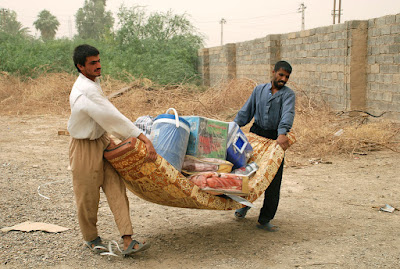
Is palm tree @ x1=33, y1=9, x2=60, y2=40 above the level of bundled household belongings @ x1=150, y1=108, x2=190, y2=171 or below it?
above

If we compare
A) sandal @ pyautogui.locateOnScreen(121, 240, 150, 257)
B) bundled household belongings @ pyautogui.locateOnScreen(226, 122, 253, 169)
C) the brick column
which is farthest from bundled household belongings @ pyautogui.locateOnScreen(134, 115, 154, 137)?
the brick column

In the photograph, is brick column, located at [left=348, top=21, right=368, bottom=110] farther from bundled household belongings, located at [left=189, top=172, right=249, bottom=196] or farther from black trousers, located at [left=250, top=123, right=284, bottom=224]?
bundled household belongings, located at [left=189, top=172, right=249, bottom=196]

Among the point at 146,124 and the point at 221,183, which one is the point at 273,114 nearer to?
the point at 221,183

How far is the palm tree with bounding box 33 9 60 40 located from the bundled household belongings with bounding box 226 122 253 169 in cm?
6669

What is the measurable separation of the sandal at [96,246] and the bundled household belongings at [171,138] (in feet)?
2.86

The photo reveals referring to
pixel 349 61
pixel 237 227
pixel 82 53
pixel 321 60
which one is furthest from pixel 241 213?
pixel 321 60

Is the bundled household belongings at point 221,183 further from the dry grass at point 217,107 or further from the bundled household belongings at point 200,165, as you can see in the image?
the dry grass at point 217,107

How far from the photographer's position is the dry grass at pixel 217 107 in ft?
26.0

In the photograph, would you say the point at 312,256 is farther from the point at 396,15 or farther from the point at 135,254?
the point at 396,15

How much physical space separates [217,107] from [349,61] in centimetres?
348

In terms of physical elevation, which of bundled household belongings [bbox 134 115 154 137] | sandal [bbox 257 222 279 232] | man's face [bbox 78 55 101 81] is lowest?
sandal [bbox 257 222 279 232]

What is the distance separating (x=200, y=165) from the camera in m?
3.62

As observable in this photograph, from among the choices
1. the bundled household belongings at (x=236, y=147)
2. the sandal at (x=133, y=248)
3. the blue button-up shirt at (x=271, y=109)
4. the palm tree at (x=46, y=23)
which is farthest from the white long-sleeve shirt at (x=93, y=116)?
the palm tree at (x=46, y=23)

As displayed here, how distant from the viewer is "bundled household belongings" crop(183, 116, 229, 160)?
12.0ft
